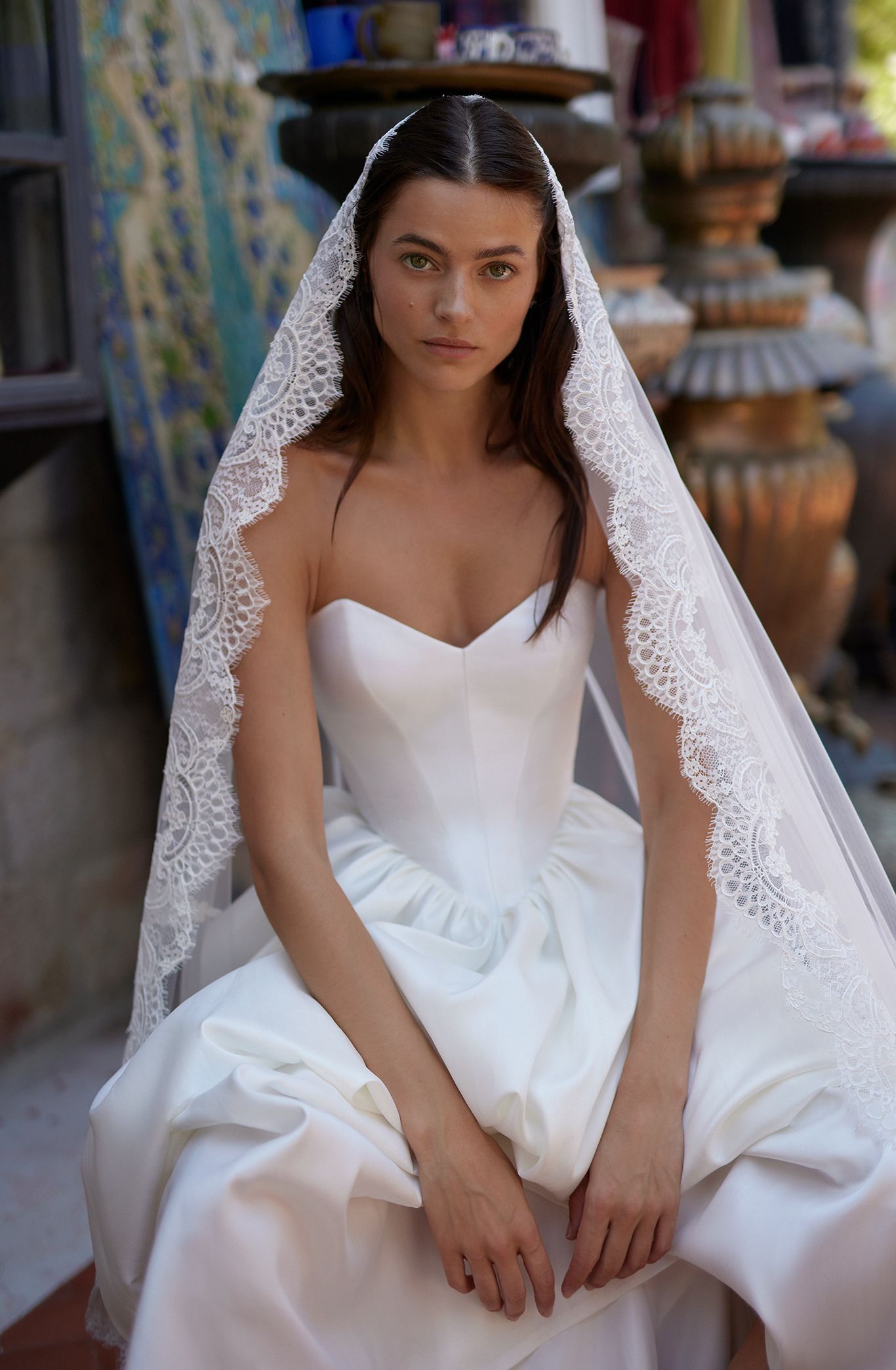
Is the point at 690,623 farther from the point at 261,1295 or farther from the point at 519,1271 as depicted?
the point at 261,1295

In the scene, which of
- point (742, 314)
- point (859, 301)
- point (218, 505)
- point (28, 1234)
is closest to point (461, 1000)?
point (218, 505)

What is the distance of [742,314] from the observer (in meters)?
3.70

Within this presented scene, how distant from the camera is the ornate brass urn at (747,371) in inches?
142

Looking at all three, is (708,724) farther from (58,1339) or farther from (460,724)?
(58,1339)

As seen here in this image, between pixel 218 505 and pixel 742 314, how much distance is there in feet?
8.16

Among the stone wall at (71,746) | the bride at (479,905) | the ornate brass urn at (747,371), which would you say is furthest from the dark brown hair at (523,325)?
the ornate brass urn at (747,371)

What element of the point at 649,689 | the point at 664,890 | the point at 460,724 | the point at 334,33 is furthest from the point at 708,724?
the point at 334,33

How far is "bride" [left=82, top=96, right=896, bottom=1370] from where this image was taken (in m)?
1.36

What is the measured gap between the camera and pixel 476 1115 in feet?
4.78

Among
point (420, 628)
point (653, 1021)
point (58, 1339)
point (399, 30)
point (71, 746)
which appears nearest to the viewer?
point (653, 1021)

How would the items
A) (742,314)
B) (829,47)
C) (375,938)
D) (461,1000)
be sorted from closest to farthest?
(461,1000) < (375,938) < (742,314) < (829,47)

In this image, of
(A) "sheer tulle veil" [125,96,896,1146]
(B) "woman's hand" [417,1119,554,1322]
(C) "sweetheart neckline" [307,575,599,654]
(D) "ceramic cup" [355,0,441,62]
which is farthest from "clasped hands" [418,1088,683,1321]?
(D) "ceramic cup" [355,0,441,62]

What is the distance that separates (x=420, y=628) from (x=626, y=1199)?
77 centimetres

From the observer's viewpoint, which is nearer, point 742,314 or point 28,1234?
point 28,1234
